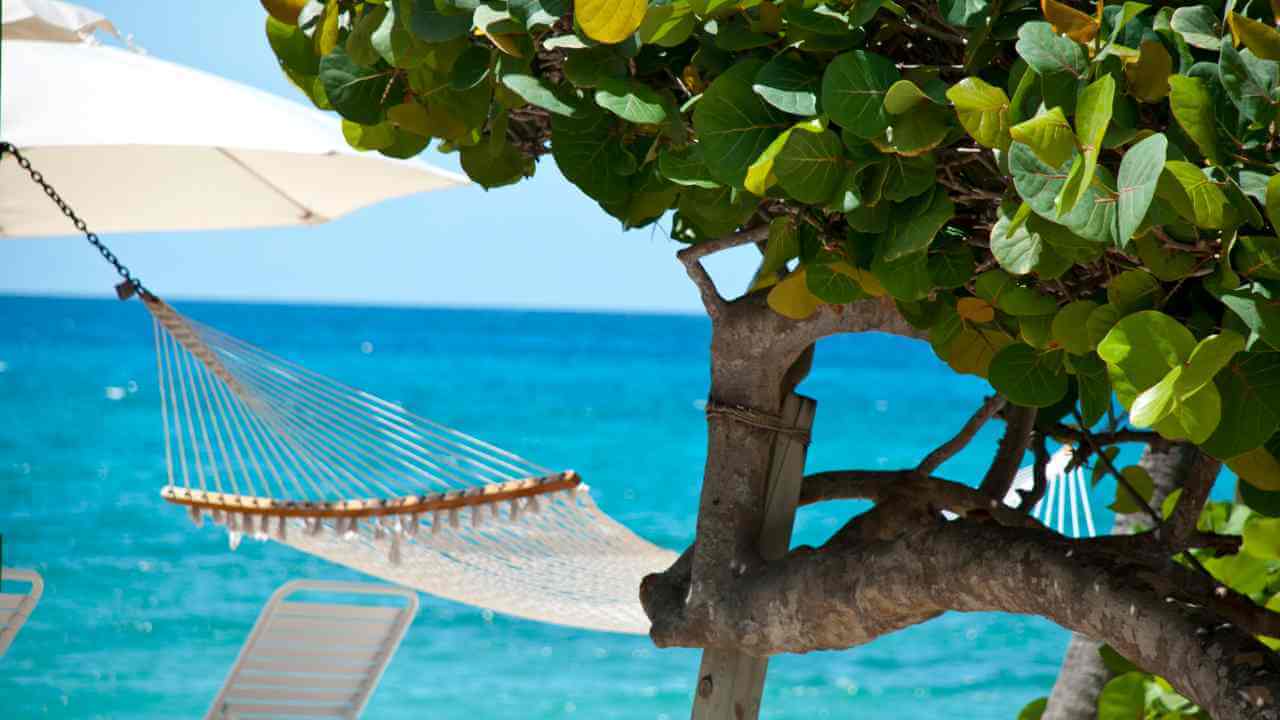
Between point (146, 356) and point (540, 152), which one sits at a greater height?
point (146, 356)

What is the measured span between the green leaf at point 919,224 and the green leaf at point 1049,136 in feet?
0.59

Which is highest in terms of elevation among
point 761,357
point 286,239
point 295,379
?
point 286,239

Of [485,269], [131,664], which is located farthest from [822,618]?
[485,269]

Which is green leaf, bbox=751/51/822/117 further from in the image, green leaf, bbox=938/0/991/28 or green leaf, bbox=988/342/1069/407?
green leaf, bbox=988/342/1069/407

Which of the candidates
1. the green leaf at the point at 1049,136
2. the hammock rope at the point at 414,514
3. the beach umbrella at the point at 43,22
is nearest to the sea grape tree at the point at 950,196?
the green leaf at the point at 1049,136

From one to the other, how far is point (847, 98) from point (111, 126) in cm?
297

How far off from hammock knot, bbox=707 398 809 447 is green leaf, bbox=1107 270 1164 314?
70 centimetres

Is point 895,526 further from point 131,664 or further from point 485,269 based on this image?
point 485,269

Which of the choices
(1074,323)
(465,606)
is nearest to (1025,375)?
(1074,323)

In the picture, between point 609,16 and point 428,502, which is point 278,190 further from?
point 609,16

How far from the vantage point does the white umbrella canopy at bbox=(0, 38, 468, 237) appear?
3324mm

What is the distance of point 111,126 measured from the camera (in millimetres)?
3291

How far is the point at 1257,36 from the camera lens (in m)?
0.57

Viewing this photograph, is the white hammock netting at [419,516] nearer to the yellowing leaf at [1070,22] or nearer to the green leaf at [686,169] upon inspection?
the green leaf at [686,169]
